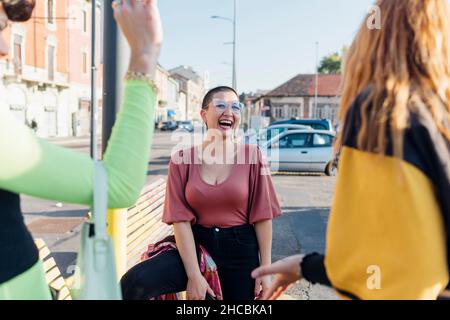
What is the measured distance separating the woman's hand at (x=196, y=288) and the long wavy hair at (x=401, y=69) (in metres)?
1.41

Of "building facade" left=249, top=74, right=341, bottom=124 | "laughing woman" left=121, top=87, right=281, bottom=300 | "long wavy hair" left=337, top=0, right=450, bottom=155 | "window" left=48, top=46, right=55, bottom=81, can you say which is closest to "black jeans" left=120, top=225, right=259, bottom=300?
"laughing woman" left=121, top=87, right=281, bottom=300

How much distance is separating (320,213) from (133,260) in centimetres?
571

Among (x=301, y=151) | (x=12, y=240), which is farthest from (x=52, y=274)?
(x=301, y=151)

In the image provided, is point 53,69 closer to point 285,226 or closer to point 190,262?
point 285,226

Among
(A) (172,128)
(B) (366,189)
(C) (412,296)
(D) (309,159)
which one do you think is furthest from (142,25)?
(A) (172,128)

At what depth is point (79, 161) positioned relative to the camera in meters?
1.01

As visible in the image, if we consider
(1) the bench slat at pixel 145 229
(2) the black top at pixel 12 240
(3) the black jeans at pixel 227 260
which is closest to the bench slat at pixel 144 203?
(1) the bench slat at pixel 145 229

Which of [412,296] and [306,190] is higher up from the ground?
[412,296]

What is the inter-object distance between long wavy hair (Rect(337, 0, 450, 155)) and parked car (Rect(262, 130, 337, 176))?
14230 millimetres

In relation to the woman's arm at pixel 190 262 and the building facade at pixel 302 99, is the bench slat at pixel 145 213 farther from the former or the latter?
the building facade at pixel 302 99

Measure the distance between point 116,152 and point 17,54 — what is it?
1402 inches

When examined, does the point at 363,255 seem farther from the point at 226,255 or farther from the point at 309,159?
the point at 309,159

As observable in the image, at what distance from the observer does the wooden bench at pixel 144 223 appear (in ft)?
12.9

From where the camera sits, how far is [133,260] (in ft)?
13.0
